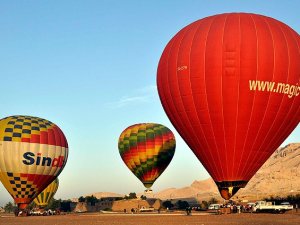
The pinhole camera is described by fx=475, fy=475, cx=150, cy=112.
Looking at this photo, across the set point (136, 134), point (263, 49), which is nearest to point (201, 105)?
point (263, 49)

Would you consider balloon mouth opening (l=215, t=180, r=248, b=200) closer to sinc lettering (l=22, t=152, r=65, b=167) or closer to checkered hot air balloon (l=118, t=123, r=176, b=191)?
sinc lettering (l=22, t=152, r=65, b=167)

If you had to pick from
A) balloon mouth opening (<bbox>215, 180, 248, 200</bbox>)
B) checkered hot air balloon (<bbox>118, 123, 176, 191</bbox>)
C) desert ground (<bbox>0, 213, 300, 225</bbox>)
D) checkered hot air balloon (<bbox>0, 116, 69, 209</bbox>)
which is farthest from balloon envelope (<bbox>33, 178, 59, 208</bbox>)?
balloon mouth opening (<bbox>215, 180, 248, 200</bbox>)

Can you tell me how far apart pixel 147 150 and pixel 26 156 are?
23.6 m

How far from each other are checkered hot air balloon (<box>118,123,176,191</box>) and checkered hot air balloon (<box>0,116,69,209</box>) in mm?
18794

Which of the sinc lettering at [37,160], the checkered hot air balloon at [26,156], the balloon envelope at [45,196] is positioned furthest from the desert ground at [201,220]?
the balloon envelope at [45,196]

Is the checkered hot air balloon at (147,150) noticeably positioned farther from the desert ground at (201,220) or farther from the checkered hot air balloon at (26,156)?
the desert ground at (201,220)

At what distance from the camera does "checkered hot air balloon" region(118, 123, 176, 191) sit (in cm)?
7662

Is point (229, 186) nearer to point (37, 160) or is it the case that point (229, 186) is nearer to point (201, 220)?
point (201, 220)

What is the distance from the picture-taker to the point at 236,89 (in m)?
38.8

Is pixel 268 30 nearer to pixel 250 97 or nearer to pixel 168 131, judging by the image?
pixel 250 97

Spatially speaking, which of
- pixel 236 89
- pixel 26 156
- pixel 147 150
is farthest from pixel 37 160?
pixel 236 89

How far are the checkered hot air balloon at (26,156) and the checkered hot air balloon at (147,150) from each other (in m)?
18.8

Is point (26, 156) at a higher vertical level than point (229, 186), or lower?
higher

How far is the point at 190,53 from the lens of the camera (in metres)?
40.4
